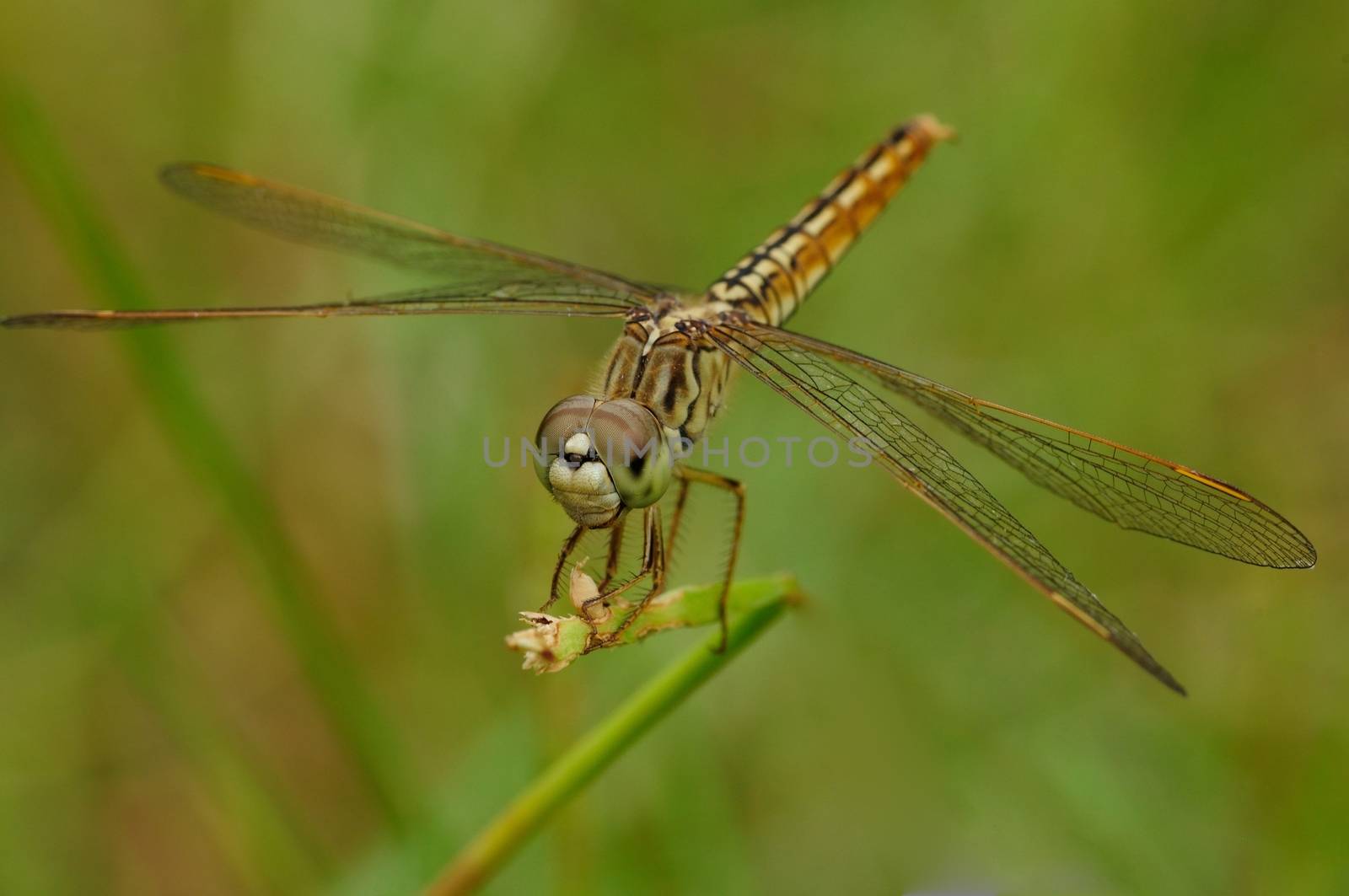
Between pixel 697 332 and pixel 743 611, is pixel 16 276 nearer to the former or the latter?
pixel 697 332

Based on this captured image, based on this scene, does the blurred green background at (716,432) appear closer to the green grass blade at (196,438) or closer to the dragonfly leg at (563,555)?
the green grass blade at (196,438)

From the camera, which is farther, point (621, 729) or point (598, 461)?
point (598, 461)

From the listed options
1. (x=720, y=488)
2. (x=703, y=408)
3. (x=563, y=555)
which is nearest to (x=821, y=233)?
(x=703, y=408)

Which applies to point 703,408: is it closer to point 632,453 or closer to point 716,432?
point 632,453

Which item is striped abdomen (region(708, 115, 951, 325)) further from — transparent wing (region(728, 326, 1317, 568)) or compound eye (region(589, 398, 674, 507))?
compound eye (region(589, 398, 674, 507))

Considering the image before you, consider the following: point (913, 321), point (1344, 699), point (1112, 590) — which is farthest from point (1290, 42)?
point (1344, 699)

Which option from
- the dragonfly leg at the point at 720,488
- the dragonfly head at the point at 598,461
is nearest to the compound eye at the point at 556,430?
the dragonfly head at the point at 598,461
